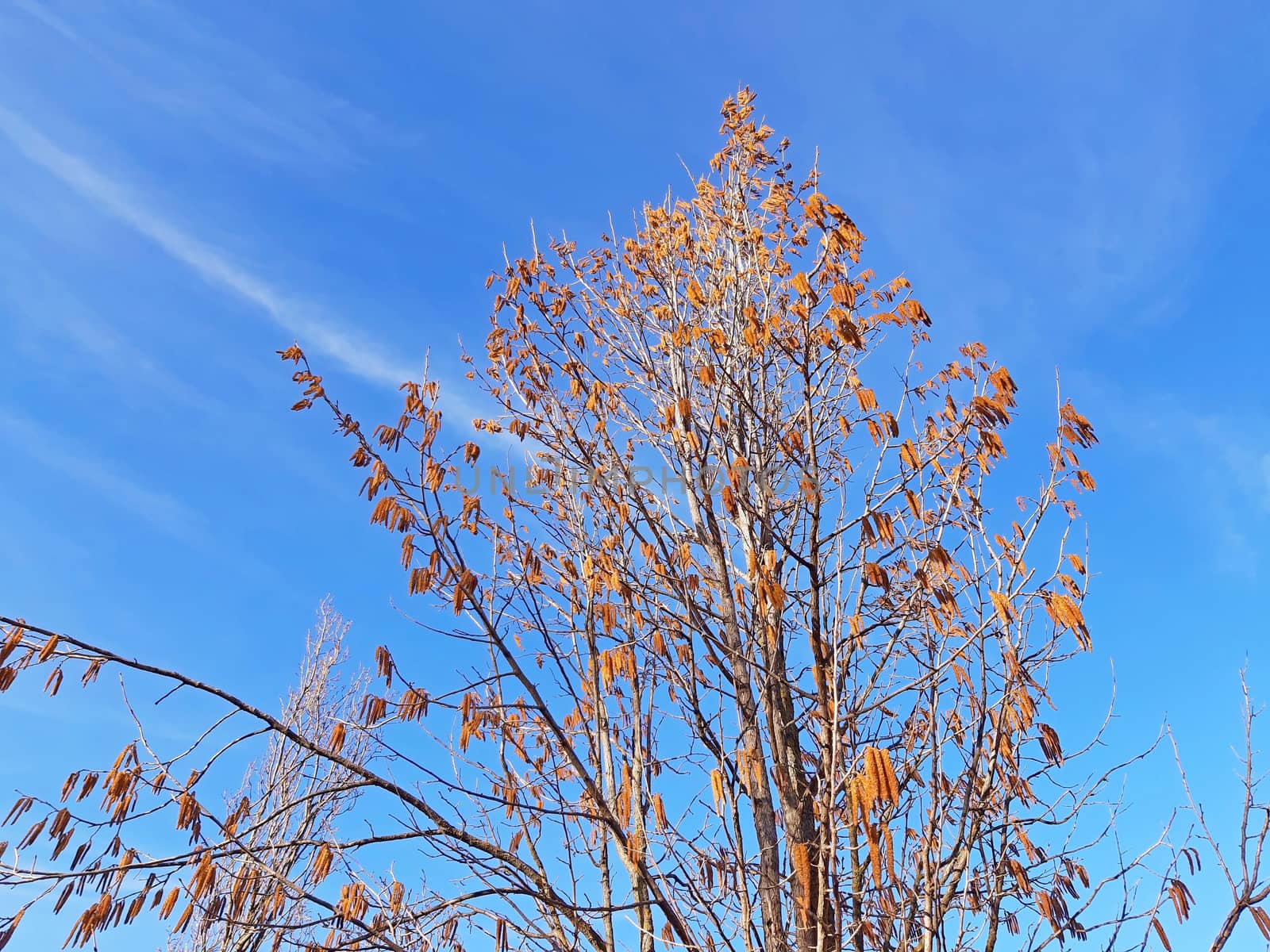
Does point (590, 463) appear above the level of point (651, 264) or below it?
below

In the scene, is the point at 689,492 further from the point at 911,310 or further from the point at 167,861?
the point at 167,861

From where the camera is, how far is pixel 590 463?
4715 mm

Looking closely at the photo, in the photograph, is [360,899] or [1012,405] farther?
[1012,405]

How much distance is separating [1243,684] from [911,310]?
2.17 meters

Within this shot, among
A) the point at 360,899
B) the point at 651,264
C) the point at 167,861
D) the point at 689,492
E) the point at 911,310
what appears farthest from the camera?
the point at 651,264

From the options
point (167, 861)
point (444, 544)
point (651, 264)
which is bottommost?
point (167, 861)

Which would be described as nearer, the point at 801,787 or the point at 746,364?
the point at 801,787

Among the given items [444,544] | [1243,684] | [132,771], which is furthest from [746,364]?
[132,771]

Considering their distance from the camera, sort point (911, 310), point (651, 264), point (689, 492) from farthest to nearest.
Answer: point (651, 264) → point (689, 492) → point (911, 310)

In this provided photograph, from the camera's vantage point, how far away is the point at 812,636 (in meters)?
3.62

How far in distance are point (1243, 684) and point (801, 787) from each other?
6.43ft

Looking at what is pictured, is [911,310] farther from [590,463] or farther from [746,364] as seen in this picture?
[590,463]

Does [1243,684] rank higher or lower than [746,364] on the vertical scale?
lower

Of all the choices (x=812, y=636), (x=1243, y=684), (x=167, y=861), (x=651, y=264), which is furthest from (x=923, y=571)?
(x=167, y=861)
